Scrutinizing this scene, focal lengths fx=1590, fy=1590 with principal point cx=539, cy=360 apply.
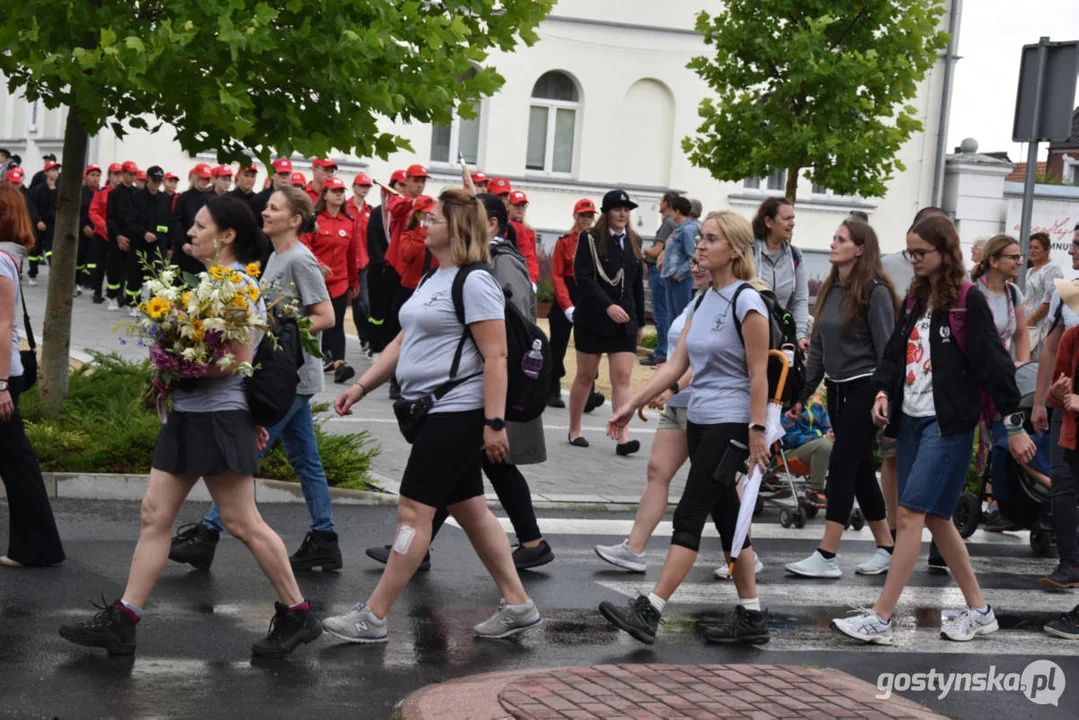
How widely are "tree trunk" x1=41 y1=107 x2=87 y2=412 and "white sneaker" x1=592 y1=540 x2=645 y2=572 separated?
14.5ft

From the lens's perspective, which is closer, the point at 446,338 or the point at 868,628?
the point at 446,338

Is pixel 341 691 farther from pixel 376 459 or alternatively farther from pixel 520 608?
pixel 376 459

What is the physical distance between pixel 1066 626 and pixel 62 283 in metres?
6.90

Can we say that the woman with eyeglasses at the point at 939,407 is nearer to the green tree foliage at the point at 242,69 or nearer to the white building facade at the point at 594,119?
the green tree foliage at the point at 242,69

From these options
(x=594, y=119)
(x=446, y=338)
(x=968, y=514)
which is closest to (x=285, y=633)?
(x=446, y=338)

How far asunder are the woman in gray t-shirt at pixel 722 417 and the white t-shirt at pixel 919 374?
0.95 meters

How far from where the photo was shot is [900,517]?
7617 mm

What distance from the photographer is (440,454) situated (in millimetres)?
6773

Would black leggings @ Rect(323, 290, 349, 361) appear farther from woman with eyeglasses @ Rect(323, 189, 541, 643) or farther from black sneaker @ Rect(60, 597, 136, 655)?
black sneaker @ Rect(60, 597, 136, 655)

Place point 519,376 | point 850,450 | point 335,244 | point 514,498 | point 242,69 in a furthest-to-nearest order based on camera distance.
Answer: point 335,244, point 242,69, point 850,450, point 514,498, point 519,376

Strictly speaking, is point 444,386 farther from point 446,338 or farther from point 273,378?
point 273,378

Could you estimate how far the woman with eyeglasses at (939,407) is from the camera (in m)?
7.52

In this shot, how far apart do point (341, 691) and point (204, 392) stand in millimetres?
1339

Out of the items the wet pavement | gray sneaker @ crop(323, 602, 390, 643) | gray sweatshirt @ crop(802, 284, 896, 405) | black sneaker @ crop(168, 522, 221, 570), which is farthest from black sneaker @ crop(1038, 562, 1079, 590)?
black sneaker @ crop(168, 522, 221, 570)
